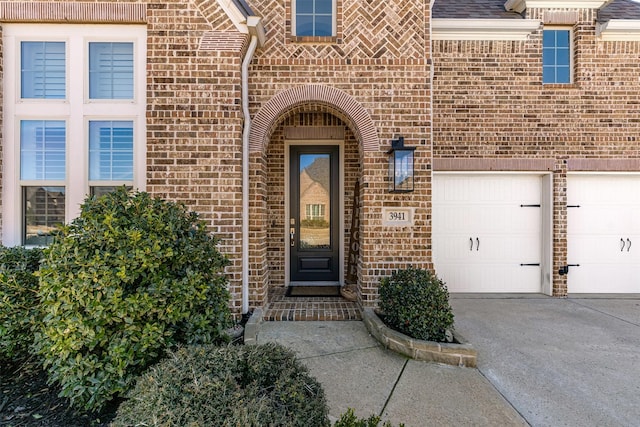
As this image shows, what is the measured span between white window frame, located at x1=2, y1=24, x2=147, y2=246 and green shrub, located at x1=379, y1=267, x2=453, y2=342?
3.70 m

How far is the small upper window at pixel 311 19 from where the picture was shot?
441 cm

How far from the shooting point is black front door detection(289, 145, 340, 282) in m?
5.52

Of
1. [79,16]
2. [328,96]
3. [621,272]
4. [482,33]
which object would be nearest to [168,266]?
[328,96]

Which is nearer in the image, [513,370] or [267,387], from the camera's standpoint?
[267,387]

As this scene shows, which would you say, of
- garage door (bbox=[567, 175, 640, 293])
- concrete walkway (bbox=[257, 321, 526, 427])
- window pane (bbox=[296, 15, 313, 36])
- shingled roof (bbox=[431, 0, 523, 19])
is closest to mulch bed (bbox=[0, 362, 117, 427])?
concrete walkway (bbox=[257, 321, 526, 427])

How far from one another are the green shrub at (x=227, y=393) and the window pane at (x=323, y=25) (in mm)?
4120

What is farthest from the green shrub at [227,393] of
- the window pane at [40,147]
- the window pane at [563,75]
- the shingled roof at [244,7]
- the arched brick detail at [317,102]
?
the window pane at [563,75]

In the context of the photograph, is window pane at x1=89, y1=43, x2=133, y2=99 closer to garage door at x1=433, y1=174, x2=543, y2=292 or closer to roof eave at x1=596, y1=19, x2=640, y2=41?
garage door at x1=433, y1=174, x2=543, y2=292

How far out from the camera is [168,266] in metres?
2.51

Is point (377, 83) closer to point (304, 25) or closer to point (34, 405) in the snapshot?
point (304, 25)

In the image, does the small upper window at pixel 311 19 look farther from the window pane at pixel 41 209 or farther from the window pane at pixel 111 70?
the window pane at pixel 41 209

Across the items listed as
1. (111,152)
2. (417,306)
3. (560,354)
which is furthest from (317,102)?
(560,354)

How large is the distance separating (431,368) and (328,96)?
11.1ft

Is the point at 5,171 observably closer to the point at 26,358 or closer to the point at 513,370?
the point at 26,358
